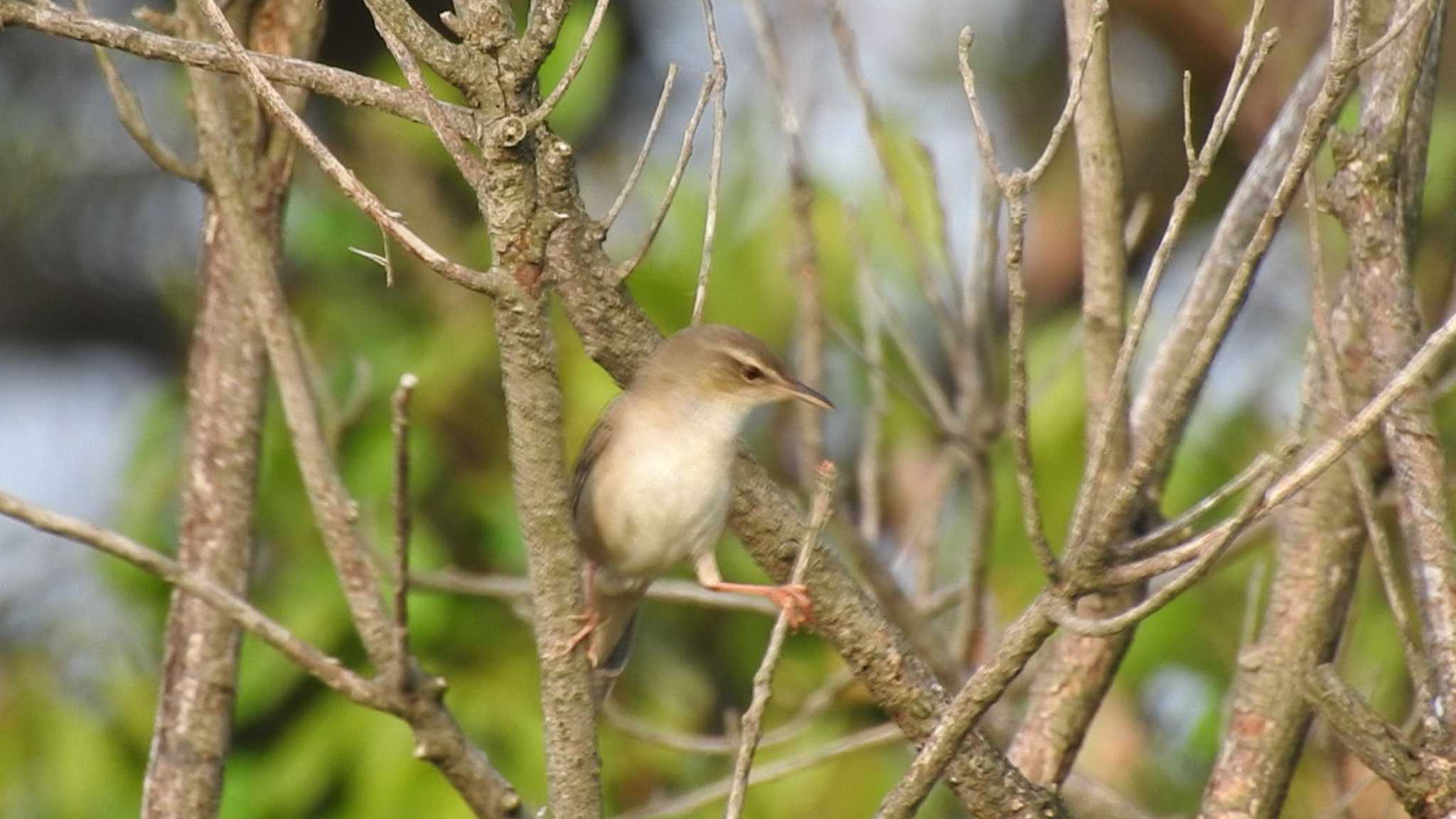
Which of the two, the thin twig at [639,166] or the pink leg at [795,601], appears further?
the pink leg at [795,601]

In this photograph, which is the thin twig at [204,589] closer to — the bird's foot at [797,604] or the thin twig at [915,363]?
the bird's foot at [797,604]

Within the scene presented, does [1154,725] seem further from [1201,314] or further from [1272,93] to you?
[1201,314]

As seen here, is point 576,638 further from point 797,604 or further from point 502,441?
point 502,441

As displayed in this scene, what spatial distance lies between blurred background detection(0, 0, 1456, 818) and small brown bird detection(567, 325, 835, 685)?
865mm

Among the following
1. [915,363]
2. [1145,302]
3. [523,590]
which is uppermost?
[915,363]

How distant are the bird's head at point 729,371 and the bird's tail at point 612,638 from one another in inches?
20.8

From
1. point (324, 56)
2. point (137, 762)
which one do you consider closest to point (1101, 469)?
point (137, 762)

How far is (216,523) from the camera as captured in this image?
3775 mm

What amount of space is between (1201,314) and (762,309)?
2673 millimetres

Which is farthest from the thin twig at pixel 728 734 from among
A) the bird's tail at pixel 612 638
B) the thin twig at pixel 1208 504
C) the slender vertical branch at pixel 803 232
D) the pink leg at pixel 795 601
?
the thin twig at pixel 1208 504

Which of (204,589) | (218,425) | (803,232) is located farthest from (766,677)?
(803,232)

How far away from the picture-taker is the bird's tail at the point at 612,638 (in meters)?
3.82

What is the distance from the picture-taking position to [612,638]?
391cm

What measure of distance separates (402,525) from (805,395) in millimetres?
1025
